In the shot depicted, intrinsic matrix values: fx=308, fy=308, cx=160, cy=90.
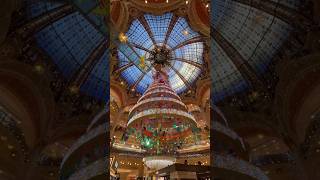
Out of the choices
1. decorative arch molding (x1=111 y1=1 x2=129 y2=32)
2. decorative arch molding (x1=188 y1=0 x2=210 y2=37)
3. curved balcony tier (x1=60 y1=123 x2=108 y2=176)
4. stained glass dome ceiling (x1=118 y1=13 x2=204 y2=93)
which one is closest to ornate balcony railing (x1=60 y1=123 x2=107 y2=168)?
curved balcony tier (x1=60 y1=123 x2=108 y2=176)

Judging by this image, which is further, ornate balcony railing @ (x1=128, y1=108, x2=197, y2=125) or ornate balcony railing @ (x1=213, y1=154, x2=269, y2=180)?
ornate balcony railing @ (x1=128, y1=108, x2=197, y2=125)

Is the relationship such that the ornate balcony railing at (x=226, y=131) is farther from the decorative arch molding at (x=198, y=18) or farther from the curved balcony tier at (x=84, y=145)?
the decorative arch molding at (x=198, y=18)

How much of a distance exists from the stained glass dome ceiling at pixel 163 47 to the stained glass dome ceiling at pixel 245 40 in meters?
0.59

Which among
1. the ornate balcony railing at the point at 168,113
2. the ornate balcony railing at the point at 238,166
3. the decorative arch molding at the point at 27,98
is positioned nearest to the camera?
the ornate balcony railing at the point at 238,166

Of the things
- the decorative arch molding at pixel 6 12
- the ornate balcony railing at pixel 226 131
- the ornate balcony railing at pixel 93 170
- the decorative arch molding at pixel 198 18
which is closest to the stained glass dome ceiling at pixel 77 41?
the decorative arch molding at pixel 6 12

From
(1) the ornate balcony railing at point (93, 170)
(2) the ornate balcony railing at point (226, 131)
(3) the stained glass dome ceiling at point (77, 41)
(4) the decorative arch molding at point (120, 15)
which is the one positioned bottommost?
(1) the ornate balcony railing at point (93, 170)

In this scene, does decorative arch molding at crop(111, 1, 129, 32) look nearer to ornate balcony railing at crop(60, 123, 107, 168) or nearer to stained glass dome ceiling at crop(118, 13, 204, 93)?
stained glass dome ceiling at crop(118, 13, 204, 93)

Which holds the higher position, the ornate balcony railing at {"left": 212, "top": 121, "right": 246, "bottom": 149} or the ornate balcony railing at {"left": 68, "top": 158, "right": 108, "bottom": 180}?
the ornate balcony railing at {"left": 212, "top": 121, "right": 246, "bottom": 149}

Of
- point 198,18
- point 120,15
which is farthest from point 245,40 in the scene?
point 120,15

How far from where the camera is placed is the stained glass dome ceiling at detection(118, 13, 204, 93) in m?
2.89

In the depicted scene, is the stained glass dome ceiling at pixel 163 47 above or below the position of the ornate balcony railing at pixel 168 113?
above

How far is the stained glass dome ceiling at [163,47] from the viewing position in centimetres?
289

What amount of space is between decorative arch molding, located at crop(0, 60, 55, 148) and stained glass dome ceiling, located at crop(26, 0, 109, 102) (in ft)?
0.59

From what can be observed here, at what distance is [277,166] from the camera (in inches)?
78.3
